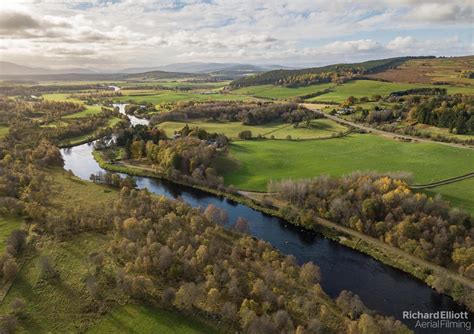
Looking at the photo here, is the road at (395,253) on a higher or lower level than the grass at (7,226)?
lower

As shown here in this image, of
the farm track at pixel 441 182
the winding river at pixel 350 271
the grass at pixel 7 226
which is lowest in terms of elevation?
the winding river at pixel 350 271

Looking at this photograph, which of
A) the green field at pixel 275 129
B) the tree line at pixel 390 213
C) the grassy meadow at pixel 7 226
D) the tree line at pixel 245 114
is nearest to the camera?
the tree line at pixel 390 213

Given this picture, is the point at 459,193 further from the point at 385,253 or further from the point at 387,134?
the point at 387,134

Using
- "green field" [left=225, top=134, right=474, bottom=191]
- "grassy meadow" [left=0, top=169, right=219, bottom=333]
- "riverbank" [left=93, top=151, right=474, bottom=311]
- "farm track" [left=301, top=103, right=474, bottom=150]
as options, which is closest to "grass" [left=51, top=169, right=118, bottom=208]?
"grassy meadow" [left=0, top=169, right=219, bottom=333]

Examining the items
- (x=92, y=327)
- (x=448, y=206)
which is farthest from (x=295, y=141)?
(x=92, y=327)

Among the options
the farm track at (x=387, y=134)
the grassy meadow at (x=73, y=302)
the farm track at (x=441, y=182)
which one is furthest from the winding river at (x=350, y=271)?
the farm track at (x=387, y=134)

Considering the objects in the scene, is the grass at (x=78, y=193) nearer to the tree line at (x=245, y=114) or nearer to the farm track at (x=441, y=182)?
the farm track at (x=441, y=182)
